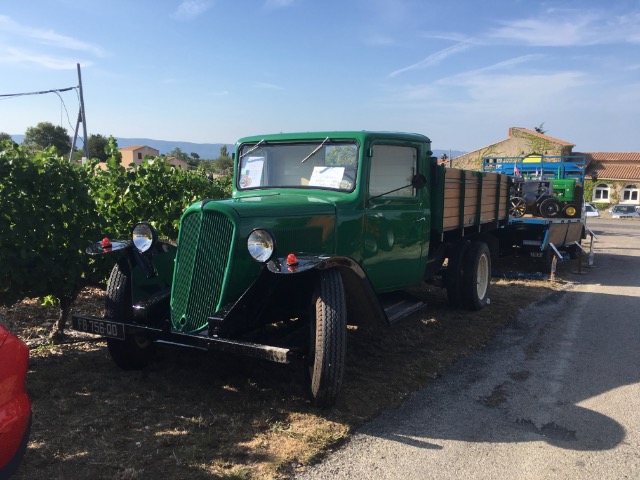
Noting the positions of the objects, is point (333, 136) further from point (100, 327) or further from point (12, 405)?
point (12, 405)

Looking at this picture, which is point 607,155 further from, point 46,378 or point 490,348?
point 46,378

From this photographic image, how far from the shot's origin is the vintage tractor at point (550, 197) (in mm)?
11625

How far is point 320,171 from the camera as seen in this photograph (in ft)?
16.2

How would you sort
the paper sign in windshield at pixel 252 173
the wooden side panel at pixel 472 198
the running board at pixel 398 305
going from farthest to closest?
the wooden side panel at pixel 472 198 < the paper sign in windshield at pixel 252 173 < the running board at pixel 398 305

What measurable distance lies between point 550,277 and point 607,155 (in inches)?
1834

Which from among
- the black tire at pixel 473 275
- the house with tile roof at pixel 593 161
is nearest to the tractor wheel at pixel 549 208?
the black tire at pixel 473 275

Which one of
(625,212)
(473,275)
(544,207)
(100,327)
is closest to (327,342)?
(100,327)

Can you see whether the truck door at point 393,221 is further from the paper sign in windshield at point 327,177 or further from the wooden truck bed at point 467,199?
the wooden truck bed at point 467,199

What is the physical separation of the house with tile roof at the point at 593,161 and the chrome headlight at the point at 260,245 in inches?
1440

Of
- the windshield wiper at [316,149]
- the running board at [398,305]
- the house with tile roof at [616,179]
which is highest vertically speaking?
the house with tile roof at [616,179]

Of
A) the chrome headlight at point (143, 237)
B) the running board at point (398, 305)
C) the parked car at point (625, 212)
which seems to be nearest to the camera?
the chrome headlight at point (143, 237)

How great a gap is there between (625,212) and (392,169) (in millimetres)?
39911

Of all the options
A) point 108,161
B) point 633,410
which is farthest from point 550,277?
point 108,161

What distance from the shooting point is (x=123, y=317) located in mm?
4305
